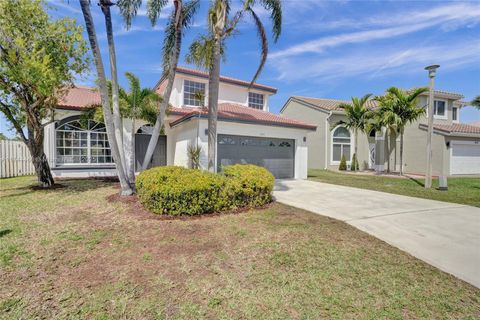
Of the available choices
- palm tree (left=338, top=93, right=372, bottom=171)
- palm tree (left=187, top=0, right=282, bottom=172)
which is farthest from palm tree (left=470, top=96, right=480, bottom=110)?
palm tree (left=187, top=0, right=282, bottom=172)

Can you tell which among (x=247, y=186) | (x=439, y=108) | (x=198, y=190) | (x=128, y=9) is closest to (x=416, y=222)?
(x=247, y=186)

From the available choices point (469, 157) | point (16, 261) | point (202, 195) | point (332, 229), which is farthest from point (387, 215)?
point (469, 157)

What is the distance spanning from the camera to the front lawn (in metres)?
2.99

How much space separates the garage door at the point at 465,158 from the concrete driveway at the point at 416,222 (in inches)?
591

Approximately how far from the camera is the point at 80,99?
51.0ft

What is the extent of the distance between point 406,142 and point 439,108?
15.6ft

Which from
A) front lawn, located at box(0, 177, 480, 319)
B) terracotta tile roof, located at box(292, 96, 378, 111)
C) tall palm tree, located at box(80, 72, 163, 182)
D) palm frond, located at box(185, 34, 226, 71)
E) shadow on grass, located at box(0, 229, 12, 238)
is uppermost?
terracotta tile roof, located at box(292, 96, 378, 111)

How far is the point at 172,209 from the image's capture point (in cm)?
648

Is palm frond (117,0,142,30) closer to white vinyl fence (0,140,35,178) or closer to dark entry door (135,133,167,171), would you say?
dark entry door (135,133,167,171)

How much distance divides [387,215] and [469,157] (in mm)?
20222

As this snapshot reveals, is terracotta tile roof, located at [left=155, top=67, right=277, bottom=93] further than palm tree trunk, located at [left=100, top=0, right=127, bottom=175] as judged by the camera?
Yes

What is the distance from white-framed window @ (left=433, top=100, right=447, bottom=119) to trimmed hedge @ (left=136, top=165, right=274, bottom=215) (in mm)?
22628

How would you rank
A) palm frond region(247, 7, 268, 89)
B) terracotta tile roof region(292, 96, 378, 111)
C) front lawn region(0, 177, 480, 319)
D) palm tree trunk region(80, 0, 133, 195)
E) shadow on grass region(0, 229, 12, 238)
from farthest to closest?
1. terracotta tile roof region(292, 96, 378, 111)
2. palm frond region(247, 7, 268, 89)
3. palm tree trunk region(80, 0, 133, 195)
4. shadow on grass region(0, 229, 12, 238)
5. front lawn region(0, 177, 480, 319)

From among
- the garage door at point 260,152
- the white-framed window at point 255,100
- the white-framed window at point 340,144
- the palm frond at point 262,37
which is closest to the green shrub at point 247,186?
the palm frond at point 262,37
